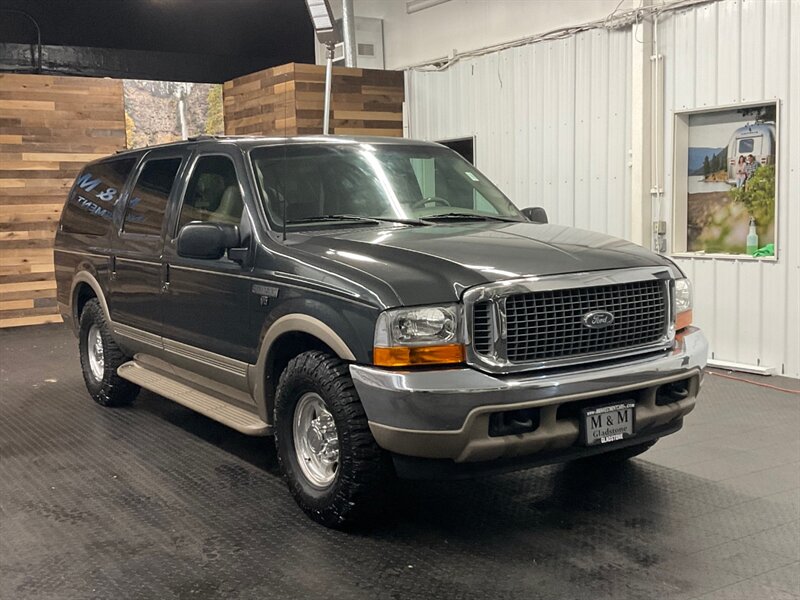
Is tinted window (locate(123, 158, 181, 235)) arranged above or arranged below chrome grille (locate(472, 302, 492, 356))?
above

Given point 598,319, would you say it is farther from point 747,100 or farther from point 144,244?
point 747,100

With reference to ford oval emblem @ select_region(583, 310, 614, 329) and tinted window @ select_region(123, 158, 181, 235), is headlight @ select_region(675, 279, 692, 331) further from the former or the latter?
tinted window @ select_region(123, 158, 181, 235)

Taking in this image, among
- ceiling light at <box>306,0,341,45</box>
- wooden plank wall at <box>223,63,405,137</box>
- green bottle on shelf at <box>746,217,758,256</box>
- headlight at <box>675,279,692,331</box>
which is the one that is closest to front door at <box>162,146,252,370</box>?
headlight at <box>675,279,692,331</box>

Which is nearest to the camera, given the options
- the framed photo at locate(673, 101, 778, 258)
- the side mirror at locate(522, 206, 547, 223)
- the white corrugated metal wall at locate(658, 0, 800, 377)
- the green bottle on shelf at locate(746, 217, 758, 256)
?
the side mirror at locate(522, 206, 547, 223)

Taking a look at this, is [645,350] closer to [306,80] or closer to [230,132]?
[306,80]

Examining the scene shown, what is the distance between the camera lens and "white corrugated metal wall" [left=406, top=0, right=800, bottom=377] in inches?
275

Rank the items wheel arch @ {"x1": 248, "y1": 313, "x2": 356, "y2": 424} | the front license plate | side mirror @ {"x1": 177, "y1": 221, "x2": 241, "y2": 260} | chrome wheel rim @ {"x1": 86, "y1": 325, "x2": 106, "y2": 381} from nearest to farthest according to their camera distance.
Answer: the front license plate
wheel arch @ {"x1": 248, "y1": 313, "x2": 356, "y2": 424}
side mirror @ {"x1": 177, "y1": 221, "x2": 241, "y2": 260}
chrome wheel rim @ {"x1": 86, "y1": 325, "x2": 106, "y2": 381}

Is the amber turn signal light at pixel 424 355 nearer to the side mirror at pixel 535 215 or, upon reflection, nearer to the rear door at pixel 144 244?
the side mirror at pixel 535 215

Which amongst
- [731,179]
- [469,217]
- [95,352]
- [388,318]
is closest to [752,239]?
[731,179]

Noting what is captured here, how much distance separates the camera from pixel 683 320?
4.33 metres

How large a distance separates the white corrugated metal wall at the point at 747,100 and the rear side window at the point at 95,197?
462 centimetres

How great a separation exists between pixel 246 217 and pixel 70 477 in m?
Answer: 1.73

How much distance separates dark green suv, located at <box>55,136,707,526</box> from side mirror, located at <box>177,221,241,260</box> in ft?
0.04

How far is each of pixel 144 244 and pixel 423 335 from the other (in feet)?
8.58
